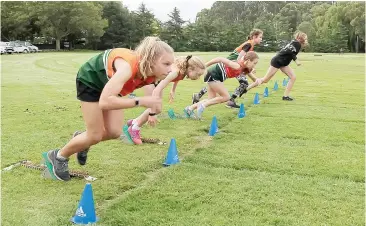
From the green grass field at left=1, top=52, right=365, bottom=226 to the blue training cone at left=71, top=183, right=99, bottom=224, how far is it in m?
0.11

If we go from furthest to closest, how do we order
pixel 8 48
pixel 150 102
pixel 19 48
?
pixel 19 48, pixel 8 48, pixel 150 102

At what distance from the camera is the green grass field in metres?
3.75

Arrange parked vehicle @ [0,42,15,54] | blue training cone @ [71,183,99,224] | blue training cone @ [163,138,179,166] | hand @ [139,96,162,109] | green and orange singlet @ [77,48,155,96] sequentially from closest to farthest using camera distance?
blue training cone @ [71,183,99,224] → hand @ [139,96,162,109] → green and orange singlet @ [77,48,155,96] → blue training cone @ [163,138,179,166] → parked vehicle @ [0,42,15,54]

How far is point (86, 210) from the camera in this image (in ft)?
11.4

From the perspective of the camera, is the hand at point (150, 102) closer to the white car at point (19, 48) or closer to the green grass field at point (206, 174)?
the green grass field at point (206, 174)

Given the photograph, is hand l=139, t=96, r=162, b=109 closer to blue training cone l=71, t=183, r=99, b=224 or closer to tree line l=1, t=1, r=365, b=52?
blue training cone l=71, t=183, r=99, b=224

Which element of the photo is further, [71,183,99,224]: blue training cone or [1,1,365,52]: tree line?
[1,1,365,52]: tree line

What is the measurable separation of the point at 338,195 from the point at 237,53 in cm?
732

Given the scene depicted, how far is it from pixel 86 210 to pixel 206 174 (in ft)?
5.74

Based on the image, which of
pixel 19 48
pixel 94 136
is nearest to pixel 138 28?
pixel 19 48

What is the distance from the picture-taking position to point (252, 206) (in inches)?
156

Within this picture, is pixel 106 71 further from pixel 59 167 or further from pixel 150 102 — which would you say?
pixel 59 167

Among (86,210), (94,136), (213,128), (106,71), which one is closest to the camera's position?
(86,210)

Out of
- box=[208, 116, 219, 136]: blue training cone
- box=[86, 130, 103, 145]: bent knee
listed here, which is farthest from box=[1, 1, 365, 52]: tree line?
box=[86, 130, 103, 145]: bent knee
